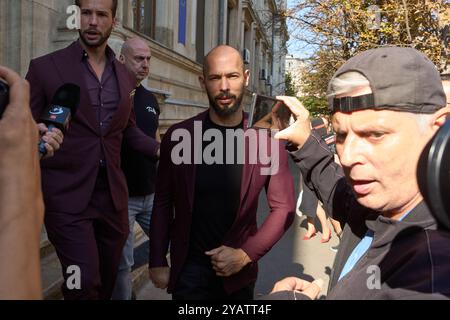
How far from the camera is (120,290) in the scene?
11.7ft

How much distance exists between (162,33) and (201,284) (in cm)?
852

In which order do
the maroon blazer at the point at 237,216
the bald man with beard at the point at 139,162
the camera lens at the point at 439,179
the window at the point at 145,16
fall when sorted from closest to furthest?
the camera lens at the point at 439,179 → the maroon blazer at the point at 237,216 → the bald man with beard at the point at 139,162 → the window at the point at 145,16

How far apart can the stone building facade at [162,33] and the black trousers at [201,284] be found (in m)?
3.32

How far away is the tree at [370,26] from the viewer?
9344mm

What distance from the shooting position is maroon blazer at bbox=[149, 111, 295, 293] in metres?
2.52

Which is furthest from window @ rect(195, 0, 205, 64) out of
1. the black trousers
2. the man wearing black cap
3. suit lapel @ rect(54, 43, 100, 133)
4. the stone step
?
the man wearing black cap

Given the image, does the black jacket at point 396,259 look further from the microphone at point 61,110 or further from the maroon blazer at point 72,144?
the maroon blazer at point 72,144

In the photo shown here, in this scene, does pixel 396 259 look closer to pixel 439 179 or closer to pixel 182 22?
pixel 439 179

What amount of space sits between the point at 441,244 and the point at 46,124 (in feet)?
5.56

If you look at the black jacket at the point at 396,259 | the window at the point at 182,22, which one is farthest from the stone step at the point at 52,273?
the window at the point at 182,22

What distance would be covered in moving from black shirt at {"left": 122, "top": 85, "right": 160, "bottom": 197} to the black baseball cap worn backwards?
107 inches

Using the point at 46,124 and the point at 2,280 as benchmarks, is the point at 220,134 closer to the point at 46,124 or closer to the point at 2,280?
the point at 46,124
